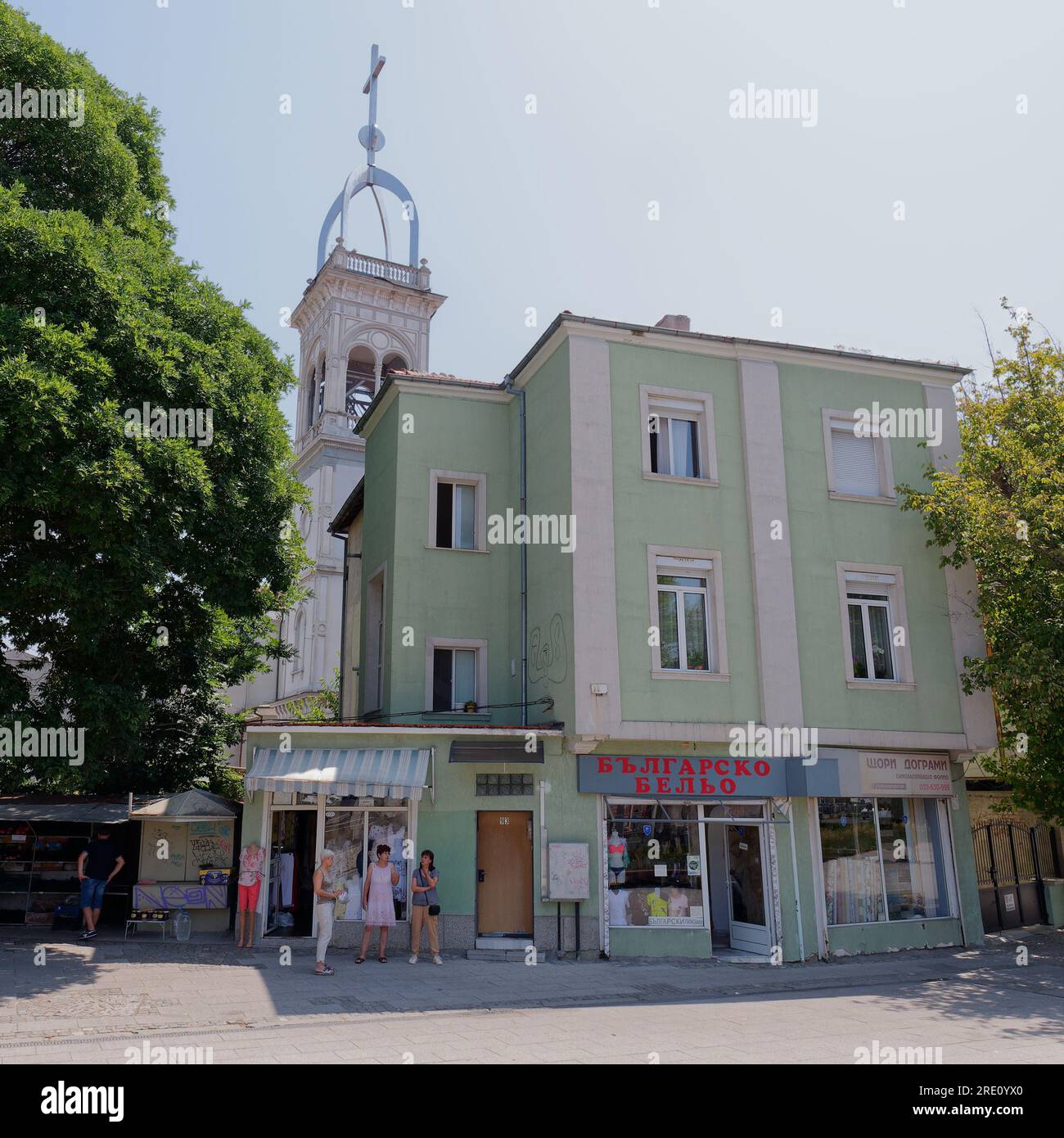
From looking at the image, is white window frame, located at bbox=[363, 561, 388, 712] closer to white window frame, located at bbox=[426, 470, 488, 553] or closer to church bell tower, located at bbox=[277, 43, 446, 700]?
white window frame, located at bbox=[426, 470, 488, 553]

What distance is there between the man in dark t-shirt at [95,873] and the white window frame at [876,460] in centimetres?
1458

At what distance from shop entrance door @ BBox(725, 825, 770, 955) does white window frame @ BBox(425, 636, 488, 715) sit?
209 inches

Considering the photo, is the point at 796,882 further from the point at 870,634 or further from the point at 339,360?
the point at 339,360

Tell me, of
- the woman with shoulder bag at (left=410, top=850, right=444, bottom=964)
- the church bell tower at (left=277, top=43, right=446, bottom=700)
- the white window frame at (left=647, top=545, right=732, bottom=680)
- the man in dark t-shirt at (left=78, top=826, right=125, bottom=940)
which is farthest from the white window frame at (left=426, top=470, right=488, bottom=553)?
the church bell tower at (left=277, top=43, right=446, bottom=700)

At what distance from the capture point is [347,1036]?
394 inches

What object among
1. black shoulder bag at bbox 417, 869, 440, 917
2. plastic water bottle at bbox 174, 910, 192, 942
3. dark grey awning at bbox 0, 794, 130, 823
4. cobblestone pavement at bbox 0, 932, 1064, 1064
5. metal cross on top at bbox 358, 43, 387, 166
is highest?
metal cross on top at bbox 358, 43, 387, 166

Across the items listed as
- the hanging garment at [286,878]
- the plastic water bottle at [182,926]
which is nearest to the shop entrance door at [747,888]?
the hanging garment at [286,878]

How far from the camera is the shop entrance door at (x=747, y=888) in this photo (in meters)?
17.2

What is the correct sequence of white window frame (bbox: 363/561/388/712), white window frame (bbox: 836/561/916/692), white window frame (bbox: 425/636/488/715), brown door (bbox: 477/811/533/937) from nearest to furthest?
1. brown door (bbox: 477/811/533/937)
2. white window frame (bbox: 836/561/916/692)
3. white window frame (bbox: 425/636/488/715)
4. white window frame (bbox: 363/561/388/712)

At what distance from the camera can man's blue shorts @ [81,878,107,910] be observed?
1692 centimetres

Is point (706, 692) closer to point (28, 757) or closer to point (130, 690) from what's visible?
→ point (130, 690)

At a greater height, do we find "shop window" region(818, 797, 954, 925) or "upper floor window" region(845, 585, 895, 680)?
"upper floor window" region(845, 585, 895, 680)

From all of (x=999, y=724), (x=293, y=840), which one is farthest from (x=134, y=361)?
(x=999, y=724)

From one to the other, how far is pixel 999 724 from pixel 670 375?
964 centimetres
